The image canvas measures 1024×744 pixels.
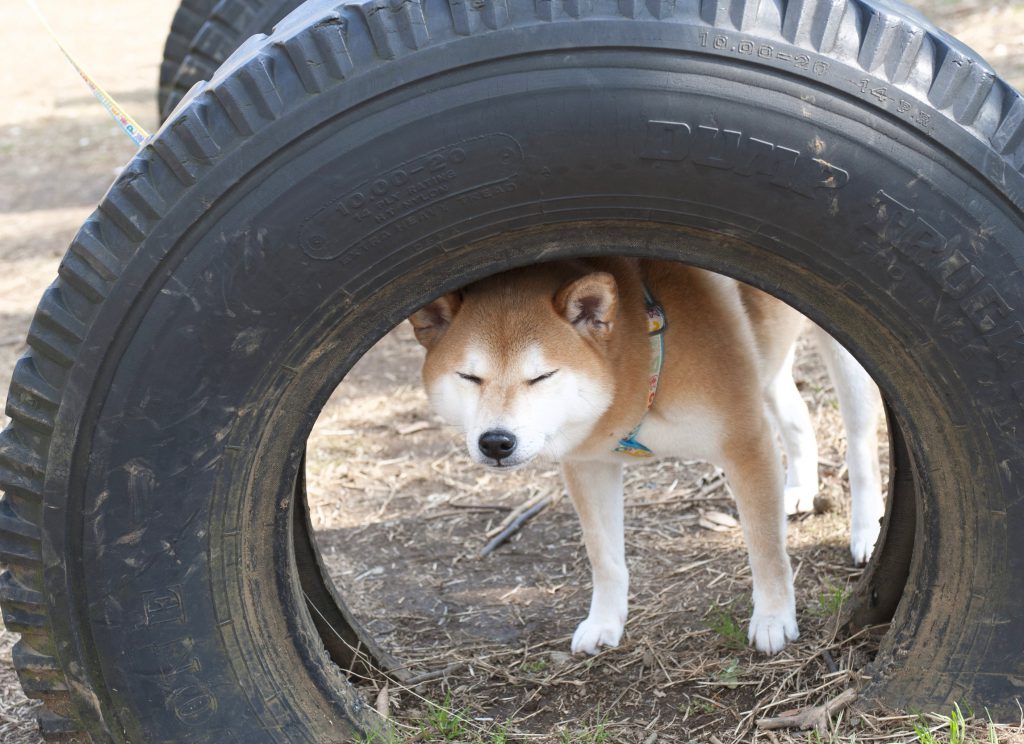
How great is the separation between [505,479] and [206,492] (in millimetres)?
2487

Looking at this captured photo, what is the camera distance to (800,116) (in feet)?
6.85

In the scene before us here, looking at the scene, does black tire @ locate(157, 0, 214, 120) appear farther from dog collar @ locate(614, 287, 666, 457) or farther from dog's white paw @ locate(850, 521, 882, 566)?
dog's white paw @ locate(850, 521, 882, 566)

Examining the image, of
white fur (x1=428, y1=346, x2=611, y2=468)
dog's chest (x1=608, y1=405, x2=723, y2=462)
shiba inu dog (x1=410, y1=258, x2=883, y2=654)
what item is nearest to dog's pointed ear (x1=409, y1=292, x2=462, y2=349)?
shiba inu dog (x1=410, y1=258, x2=883, y2=654)

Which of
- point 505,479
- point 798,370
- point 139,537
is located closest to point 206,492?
point 139,537

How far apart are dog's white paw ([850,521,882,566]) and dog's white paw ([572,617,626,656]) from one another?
0.88m

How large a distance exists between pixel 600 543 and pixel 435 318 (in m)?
0.95

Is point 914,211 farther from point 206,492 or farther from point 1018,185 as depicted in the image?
point 206,492

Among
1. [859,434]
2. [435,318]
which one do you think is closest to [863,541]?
[859,434]

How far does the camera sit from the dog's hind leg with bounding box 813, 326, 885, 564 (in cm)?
376

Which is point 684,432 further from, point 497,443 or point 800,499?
point 800,499

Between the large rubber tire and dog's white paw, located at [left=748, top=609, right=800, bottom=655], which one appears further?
dog's white paw, located at [left=748, top=609, right=800, bottom=655]

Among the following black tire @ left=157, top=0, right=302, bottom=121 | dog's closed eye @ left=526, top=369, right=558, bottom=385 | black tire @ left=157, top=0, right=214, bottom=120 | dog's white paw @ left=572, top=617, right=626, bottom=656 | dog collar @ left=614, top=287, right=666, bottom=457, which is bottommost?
dog's white paw @ left=572, top=617, right=626, bottom=656

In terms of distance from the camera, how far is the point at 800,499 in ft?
13.6

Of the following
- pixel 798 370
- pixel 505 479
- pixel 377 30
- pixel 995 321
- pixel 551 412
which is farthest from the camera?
pixel 798 370
